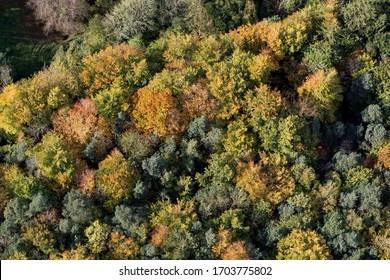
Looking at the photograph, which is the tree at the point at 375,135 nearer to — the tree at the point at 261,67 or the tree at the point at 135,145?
the tree at the point at 261,67

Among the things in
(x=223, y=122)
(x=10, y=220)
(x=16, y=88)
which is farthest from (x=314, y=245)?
(x=16, y=88)

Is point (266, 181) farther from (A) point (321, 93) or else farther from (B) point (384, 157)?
(B) point (384, 157)

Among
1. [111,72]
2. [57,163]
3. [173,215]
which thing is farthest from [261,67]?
[57,163]

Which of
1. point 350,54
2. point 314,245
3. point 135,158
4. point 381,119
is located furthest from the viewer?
point 350,54

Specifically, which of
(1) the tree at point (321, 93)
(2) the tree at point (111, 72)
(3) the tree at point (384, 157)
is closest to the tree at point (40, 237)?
(2) the tree at point (111, 72)

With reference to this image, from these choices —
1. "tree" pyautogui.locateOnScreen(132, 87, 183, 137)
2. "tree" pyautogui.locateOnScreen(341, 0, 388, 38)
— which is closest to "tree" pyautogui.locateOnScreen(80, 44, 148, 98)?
"tree" pyautogui.locateOnScreen(132, 87, 183, 137)

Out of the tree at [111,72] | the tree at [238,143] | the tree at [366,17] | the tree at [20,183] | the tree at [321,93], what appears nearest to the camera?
the tree at [20,183]

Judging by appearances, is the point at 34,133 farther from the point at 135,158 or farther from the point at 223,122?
the point at 223,122
